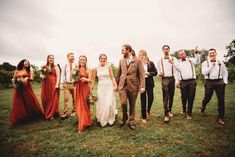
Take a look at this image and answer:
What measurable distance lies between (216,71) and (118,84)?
3.50 meters

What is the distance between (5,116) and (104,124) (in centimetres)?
496

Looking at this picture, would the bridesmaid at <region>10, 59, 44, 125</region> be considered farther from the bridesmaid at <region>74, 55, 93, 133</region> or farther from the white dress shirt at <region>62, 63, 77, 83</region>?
the bridesmaid at <region>74, 55, 93, 133</region>

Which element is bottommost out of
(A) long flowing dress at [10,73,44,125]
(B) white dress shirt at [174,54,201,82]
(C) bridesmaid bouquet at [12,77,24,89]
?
(A) long flowing dress at [10,73,44,125]

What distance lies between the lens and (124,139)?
4836 mm

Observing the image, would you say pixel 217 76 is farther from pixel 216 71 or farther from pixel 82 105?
pixel 82 105

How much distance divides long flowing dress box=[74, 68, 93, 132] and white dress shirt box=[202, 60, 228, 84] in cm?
435

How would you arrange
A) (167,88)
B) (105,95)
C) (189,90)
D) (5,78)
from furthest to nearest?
(5,78) → (189,90) → (167,88) → (105,95)

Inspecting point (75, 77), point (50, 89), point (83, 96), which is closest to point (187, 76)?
point (83, 96)

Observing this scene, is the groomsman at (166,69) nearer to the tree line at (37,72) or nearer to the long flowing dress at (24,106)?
the long flowing dress at (24,106)

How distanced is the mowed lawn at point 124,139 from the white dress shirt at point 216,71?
156 centimetres

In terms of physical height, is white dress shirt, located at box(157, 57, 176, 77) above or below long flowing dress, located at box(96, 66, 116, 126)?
above

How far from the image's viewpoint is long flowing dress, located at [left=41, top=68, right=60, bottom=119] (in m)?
7.25

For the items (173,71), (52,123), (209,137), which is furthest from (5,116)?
(209,137)

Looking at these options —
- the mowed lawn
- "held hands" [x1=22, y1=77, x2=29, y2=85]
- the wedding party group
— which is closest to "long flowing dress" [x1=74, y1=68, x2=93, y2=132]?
the wedding party group
